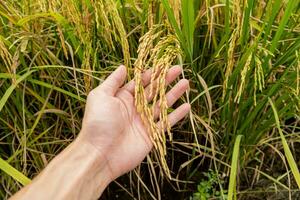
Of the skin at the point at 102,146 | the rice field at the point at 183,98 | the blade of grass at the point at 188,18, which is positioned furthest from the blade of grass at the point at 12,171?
the blade of grass at the point at 188,18

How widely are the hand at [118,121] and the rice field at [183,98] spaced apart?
0.06 metres

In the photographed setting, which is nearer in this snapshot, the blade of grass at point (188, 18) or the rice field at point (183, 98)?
the blade of grass at point (188, 18)

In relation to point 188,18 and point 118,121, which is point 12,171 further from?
point 188,18

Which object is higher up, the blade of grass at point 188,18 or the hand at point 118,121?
the blade of grass at point 188,18

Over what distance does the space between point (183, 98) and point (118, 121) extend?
306 millimetres

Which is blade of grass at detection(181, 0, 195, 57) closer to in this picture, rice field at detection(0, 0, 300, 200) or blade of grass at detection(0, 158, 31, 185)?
rice field at detection(0, 0, 300, 200)

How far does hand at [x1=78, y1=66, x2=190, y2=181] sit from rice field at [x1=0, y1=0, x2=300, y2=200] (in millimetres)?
59

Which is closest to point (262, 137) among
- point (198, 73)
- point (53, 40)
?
point (198, 73)

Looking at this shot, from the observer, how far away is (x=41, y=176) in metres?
1.38

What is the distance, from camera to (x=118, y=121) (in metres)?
1.46

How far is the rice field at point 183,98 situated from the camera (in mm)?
1509

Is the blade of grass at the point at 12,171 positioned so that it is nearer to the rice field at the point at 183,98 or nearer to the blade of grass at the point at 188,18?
the rice field at the point at 183,98

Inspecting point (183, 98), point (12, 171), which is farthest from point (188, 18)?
point (12, 171)

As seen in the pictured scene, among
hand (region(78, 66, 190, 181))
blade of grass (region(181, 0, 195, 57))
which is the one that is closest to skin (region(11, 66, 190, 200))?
hand (region(78, 66, 190, 181))
